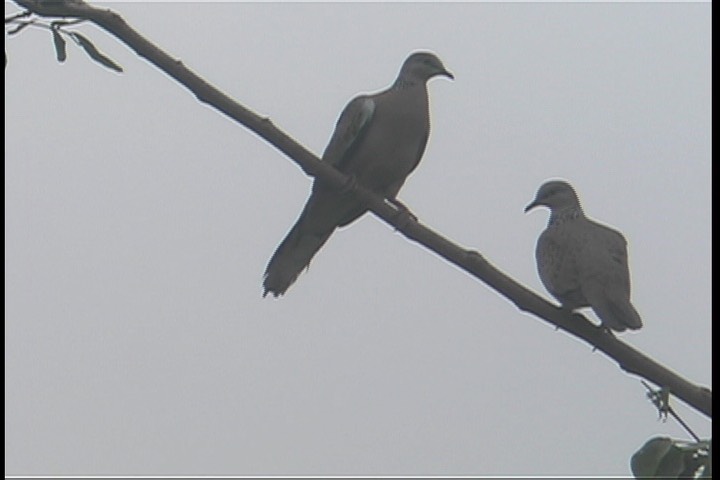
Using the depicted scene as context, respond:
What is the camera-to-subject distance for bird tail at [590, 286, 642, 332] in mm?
3342

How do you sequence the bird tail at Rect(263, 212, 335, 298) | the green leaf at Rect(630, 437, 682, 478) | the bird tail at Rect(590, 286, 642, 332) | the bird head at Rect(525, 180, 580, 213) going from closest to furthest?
the green leaf at Rect(630, 437, 682, 478) < the bird tail at Rect(590, 286, 642, 332) < the bird tail at Rect(263, 212, 335, 298) < the bird head at Rect(525, 180, 580, 213)

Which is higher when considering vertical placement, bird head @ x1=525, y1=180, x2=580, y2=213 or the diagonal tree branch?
bird head @ x1=525, y1=180, x2=580, y2=213

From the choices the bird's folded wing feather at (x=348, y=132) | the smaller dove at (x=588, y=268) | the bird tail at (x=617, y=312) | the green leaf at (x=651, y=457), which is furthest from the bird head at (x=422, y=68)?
the green leaf at (x=651, y=457)

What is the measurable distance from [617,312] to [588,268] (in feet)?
1.05

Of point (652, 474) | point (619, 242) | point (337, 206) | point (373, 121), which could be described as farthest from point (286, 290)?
point (652, 474)

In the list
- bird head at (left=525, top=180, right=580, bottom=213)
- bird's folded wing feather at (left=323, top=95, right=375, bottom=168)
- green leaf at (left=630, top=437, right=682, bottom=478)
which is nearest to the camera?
green leaf at (left=630, top=437, right=682, bottom=478)

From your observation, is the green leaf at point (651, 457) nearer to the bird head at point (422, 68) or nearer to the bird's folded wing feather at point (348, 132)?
the bird's folded wing feather at point (348, 132)

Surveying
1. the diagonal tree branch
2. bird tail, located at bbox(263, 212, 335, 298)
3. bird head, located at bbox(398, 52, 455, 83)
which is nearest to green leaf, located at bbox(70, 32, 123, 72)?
the diagonal tree branch

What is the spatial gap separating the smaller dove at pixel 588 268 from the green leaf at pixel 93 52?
6.05ft

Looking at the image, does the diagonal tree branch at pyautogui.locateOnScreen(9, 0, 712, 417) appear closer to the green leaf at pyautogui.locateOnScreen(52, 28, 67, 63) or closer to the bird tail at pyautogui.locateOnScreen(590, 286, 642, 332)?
the green leaf at pyautogui.locateOnScreen(52, 28, 67, 63)

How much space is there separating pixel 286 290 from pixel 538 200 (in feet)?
5.03

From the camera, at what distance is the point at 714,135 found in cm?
177

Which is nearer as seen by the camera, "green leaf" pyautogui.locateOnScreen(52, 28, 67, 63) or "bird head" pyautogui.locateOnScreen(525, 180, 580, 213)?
"green leaf" pyautogui.locateOnScreen(52, 28, 67, 63)

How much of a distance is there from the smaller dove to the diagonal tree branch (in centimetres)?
108
